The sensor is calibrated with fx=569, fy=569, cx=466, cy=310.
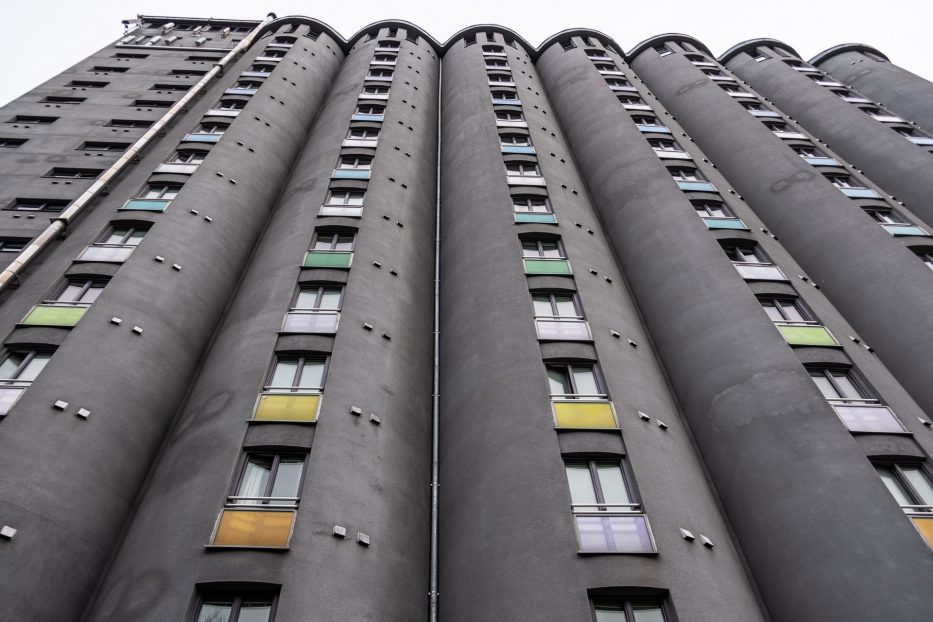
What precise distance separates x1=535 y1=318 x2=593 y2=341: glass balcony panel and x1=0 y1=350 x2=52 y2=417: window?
1602cm

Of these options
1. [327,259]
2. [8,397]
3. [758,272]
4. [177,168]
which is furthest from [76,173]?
[758,272]

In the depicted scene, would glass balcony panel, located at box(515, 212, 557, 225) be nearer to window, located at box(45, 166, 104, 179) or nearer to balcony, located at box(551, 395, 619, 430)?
balcony, located at box(551, 395, 619, 430)

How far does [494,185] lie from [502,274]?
8.12 meters

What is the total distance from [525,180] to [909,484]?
2070 centimetres

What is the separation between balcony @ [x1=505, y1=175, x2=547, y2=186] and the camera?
2984 cm

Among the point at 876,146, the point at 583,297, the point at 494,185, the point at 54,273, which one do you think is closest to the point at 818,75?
the point at 876,146

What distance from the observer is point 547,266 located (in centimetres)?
2378

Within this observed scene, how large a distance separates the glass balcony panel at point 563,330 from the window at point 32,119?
38.6 metres

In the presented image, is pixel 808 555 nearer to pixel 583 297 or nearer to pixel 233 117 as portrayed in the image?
pixel 583 297

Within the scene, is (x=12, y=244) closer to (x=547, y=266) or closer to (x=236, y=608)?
(x=236, y=608)

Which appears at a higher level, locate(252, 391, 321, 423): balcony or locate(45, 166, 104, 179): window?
locate(45, 166, 104, 179): window

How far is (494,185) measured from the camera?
96.9 feet

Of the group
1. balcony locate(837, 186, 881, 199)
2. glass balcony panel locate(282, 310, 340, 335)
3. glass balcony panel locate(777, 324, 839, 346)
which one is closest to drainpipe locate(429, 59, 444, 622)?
glass balcony panel locate(282, 310, 340, 335)

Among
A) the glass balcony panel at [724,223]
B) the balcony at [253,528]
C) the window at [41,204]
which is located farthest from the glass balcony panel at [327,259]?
the window at [41,204]
